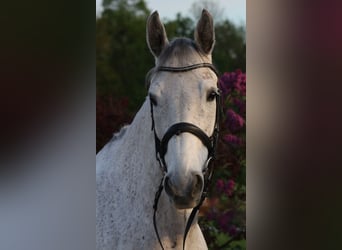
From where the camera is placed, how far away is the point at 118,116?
1755 millimetres

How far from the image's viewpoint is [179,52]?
5.04ft

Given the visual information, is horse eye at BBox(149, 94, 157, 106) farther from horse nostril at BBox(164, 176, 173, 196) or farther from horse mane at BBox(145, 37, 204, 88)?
horse nostril at BBox(164, 176, 173, 196)

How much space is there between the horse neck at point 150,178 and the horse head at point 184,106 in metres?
0.08

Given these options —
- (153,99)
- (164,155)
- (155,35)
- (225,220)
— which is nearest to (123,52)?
(155,35)

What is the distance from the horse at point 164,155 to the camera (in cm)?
143

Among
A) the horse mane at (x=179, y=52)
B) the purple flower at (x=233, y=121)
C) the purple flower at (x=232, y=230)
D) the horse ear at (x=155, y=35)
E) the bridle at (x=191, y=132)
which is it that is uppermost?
the horse ear at (x=155, y=35)

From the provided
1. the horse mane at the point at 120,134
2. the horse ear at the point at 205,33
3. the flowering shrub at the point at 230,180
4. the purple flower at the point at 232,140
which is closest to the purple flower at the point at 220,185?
the flowering shrub at the point at 230,180

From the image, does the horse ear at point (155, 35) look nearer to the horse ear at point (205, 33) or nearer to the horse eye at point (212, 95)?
the horse ear at point (205, 33)

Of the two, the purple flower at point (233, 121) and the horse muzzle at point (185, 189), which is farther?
the purple flower at point (233, 121)

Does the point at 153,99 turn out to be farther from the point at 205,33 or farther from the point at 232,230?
the point at 232,230

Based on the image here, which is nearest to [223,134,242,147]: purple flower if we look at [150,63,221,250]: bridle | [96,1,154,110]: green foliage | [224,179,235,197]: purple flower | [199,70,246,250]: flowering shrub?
[199,70,246,250]: flowering shrub
